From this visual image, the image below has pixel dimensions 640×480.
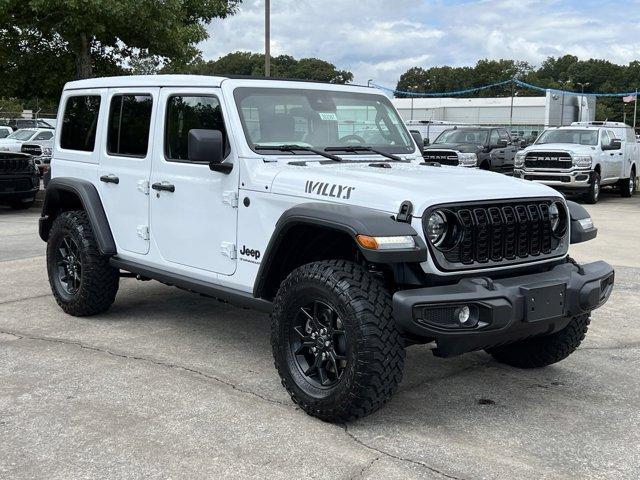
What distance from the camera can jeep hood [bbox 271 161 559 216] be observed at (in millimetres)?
3916

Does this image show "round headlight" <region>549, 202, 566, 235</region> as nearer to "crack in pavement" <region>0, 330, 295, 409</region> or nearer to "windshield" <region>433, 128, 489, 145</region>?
"crack in pavement" <region>0, 330, 295, 409</region>

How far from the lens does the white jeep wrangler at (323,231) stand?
148 inches

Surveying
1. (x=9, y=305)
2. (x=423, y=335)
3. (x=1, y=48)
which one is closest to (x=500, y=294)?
(x=423, y=335)

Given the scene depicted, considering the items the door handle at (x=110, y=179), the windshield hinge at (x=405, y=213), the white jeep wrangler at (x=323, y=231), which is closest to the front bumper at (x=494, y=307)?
the white jeep wrangler at (x=323, y=231)

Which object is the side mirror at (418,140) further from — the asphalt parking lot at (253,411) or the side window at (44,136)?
the side window at (44,136)

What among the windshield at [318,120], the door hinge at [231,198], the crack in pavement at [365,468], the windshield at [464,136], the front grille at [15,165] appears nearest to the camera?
the crack in pavement at [365,468]

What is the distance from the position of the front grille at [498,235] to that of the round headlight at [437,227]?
45 millimetres

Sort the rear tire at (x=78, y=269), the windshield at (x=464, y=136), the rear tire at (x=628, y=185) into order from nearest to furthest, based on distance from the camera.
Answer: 1. the rear tire at (x=78, y=269)
2. the rear tire at (x=628, y=185)
3. the windshield at (x=464, y=136)

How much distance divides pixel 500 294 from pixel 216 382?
6.25 feet

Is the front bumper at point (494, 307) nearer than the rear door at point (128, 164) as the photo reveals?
Yes

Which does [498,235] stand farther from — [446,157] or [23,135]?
[23,135]

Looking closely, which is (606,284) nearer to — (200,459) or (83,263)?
(200,459)

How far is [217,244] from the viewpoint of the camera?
484 cm

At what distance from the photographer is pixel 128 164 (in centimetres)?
563
